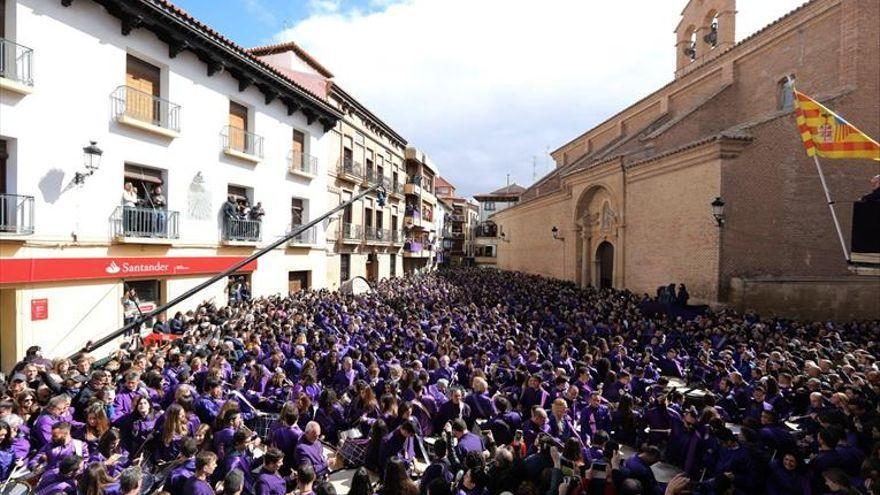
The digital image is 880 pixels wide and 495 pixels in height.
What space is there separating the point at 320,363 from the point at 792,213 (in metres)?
16.1

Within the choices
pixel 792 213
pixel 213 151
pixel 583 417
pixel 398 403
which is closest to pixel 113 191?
pixel 213 151

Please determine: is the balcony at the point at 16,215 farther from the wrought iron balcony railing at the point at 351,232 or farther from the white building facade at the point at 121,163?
the wrought iron balcony railing at the point at 351,232

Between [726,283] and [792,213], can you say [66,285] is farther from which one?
[792,213]

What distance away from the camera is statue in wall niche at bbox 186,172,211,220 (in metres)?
13.7

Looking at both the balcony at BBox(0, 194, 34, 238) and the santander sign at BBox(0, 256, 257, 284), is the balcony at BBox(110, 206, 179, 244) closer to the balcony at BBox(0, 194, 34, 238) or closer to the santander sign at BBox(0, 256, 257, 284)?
the santander sign at BBox(0, 256, 257, 284)

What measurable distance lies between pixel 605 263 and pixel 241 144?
719 inches

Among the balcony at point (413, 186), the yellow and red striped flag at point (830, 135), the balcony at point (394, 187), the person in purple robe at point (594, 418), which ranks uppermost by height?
the balcony at point (413, 186)

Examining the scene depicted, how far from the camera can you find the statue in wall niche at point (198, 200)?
45.0 ft

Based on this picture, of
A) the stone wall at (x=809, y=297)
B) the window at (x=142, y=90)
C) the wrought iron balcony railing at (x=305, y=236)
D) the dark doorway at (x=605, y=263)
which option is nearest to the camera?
the window at (x=142, y=90)

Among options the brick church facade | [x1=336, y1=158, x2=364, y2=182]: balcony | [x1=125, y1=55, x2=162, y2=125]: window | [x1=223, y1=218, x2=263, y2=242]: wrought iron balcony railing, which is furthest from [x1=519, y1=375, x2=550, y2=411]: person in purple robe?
[x1=336, y1=158, x2=364, y2=182]: balcony

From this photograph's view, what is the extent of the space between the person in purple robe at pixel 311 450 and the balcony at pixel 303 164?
573 inches

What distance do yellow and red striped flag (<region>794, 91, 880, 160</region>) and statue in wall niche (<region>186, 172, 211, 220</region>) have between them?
16477 mm

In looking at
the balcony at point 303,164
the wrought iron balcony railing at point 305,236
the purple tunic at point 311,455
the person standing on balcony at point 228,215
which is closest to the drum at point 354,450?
the purple tunic at point 311,455

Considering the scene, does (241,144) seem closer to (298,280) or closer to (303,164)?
(303,164)
